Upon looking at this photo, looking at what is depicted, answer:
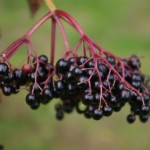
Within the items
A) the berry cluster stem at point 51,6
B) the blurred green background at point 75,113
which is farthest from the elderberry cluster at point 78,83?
the blurred green background at point 75,113

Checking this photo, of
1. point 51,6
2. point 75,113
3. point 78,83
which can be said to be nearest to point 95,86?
Result: point 78,83

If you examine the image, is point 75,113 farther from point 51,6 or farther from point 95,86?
point 95,86

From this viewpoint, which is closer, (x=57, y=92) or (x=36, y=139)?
(x=57, y=92)

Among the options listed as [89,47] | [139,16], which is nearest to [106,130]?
[139,16]

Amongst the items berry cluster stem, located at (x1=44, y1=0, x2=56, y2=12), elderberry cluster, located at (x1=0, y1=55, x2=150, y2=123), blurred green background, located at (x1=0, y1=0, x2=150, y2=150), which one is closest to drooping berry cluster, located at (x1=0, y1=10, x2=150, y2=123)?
elderberry cluster, located at (x1=0, y1=55, x2=150, y2=123)

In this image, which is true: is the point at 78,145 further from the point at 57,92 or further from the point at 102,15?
the point at 57,92

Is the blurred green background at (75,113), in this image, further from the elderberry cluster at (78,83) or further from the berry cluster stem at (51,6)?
the elderberry cluster at (78,83)

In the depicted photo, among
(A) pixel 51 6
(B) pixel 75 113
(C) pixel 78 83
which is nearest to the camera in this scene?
(C) pixel 78 83
